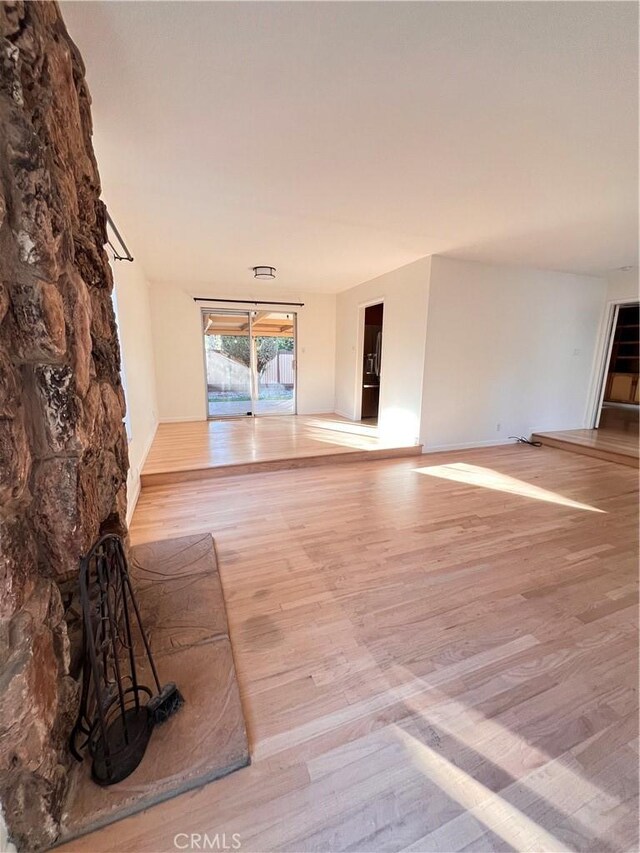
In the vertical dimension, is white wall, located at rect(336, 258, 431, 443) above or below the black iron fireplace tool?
above

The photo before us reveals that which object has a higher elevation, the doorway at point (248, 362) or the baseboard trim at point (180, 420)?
the doorway at point (248, 362)

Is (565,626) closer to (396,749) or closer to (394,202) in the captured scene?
(396,749)

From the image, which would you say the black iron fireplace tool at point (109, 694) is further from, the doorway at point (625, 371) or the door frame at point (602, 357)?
the doorway at point (625, 371)

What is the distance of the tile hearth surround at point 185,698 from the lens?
99 centimetres

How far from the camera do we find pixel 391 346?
16.0 feet

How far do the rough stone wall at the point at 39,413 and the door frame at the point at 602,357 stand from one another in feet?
22.0

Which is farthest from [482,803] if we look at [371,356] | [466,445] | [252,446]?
[371,356]

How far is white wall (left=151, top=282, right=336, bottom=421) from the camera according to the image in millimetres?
5785

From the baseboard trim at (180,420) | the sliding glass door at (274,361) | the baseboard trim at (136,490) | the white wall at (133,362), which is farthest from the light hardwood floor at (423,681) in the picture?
the sliding glass door at (274,361)

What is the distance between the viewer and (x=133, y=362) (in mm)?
3541

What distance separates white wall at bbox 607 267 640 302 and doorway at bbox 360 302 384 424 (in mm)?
3423

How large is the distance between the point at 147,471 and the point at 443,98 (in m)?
3.62

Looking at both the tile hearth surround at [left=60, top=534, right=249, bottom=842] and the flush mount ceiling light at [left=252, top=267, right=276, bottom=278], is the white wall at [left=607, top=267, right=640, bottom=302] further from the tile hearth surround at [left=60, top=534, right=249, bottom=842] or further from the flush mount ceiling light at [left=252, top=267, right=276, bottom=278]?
the tile hearth surround at [left=60, top=534, right=249, bottom=842]

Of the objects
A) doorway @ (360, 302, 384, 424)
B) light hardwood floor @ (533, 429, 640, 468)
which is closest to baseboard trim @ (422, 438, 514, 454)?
light hardwood floor @ (533, 429, 640, 468)
